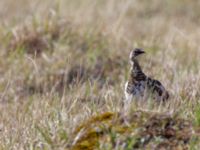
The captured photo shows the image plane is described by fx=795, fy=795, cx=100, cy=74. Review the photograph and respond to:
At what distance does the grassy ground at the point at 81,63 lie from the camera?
6.07m

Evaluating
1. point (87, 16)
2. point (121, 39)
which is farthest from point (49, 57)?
point (87, 16)

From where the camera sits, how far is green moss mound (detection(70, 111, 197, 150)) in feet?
17.2

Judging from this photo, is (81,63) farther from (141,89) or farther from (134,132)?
(134,132)

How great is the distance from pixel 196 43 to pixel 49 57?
242cm

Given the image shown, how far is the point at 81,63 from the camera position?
33.7ft

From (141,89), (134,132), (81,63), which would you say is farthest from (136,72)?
(81,63)

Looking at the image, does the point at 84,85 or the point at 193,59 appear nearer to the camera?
the point at 84,85

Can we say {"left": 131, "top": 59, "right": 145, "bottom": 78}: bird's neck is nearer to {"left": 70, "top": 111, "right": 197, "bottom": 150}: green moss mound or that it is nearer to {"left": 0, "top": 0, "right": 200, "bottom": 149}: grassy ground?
{"left": 0, "top": 0, "right": 200, "bottom": 149}: grassy ground

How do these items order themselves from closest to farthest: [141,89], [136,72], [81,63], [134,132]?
[134,132] < [141,89] < [136,72] < [81,63]

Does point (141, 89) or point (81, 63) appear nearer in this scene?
point (141, 89)

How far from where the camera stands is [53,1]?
13.4m

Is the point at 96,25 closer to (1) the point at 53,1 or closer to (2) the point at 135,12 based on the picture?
(1) the point at 53,1

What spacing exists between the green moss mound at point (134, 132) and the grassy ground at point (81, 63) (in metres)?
0.03

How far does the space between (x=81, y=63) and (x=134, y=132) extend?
5.04 m
